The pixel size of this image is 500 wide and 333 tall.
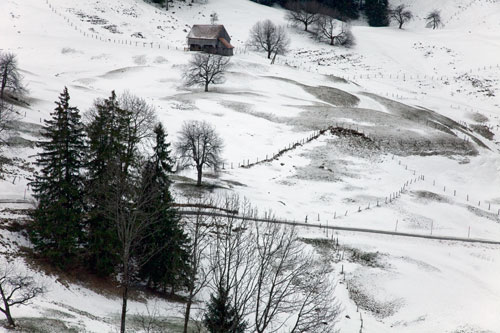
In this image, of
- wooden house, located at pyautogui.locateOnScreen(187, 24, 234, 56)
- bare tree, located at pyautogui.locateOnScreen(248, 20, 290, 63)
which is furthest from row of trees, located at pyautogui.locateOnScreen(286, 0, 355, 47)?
wooden house, located at pyautogui.locateOnScreen(187, 24, 234, 56)

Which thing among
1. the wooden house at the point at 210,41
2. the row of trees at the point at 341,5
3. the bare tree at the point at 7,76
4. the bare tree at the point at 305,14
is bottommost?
the bare tree at the point at 7,76

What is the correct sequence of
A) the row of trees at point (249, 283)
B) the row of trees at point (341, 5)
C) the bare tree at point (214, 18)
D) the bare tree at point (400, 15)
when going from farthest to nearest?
the row of trees at point (341, 5), the bare tree at point (400, 15), the bare tree at point (214, 18), the row of trees at point (249, 283)

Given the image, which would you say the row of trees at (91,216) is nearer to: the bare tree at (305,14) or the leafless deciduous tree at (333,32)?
the leafless deciduous tree at (333,32)

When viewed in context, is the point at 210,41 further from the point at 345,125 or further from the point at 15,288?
the point at 15,288

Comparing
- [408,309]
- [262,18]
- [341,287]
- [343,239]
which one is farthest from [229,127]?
[262,18]

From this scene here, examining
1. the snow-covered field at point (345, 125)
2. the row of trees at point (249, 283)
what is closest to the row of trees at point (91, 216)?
the snow-covered field at point (345, 125)

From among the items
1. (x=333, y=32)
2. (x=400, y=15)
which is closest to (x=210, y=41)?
(x=333, y=32)

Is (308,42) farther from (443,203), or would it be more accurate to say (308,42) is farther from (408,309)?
(408,309)
